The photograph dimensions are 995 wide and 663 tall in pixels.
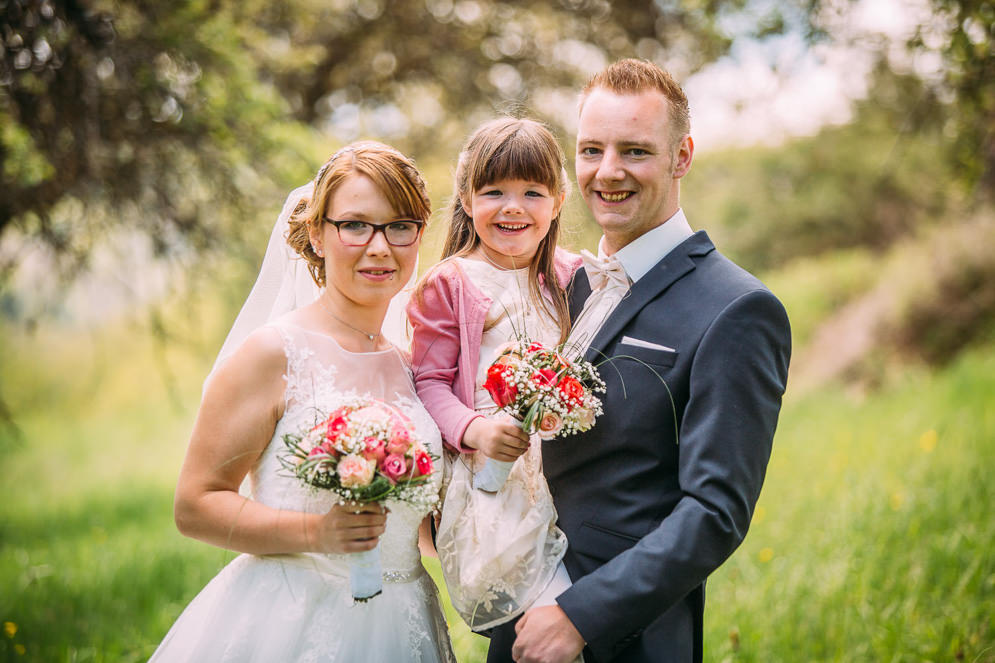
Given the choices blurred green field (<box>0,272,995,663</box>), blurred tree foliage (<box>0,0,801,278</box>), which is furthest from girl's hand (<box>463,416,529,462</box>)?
blurred tree foliage (<box>0,0,801,278</box>)

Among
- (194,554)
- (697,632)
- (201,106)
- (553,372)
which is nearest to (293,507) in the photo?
(553,372)

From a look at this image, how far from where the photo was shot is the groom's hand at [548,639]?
8.20 ft

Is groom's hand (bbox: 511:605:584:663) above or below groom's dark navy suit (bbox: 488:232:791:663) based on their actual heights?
below

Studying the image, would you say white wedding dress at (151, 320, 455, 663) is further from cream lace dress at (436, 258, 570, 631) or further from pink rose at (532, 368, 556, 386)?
pink rose at (532, 368, 556, 386)

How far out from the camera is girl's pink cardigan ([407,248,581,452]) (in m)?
3.03

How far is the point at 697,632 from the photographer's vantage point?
2895mm

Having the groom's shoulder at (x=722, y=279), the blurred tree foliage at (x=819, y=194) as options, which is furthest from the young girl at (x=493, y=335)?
the blurred tree foliage at (x=819, y=194)

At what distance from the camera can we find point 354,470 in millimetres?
2238

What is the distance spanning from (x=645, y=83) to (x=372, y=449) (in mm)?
1627

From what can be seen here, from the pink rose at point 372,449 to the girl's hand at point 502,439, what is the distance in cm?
45

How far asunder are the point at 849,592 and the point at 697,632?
2789 mm

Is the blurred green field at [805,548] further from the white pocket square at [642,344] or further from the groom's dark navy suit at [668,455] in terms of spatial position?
the white pocket square at [642,344]

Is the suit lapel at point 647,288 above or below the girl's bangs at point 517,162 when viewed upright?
below

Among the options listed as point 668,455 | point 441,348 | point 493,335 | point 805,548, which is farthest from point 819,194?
point 668,455
